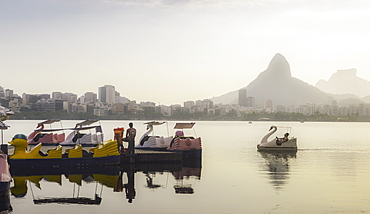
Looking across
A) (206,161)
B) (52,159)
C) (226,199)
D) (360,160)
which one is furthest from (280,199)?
(360,160)

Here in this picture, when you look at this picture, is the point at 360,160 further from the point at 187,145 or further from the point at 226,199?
the point at 226,199

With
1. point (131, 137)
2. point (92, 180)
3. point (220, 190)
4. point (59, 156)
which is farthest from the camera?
point (131, 137)

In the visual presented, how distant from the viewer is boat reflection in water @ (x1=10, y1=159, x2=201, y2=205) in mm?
21828

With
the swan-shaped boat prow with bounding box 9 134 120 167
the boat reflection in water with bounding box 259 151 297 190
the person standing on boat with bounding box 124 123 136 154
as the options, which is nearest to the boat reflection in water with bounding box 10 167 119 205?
the swan-shaped boat prow with bounding box 9 134 120 167

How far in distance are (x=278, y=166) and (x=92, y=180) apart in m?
14.3

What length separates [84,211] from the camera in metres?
18.9

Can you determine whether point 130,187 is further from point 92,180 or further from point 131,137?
point 131,137

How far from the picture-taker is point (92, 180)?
26.8 m

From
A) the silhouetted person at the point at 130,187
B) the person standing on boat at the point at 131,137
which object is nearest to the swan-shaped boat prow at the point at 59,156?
the person standing on boat at the point at 131,137

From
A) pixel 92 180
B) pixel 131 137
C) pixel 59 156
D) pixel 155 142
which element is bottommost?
pixel 92 180

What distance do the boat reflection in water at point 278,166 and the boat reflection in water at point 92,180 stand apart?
4.38 meters

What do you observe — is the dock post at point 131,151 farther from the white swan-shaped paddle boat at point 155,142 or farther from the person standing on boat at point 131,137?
the white swan-shaped paddle boat at point 155,142

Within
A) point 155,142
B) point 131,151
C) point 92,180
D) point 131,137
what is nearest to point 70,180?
point 92,180

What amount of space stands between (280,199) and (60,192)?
970 cm
